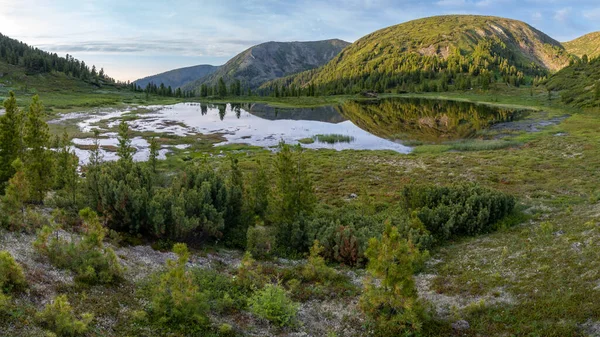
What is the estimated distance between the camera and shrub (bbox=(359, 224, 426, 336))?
12.7m

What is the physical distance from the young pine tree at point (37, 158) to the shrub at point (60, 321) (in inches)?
630

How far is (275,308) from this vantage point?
536 inches

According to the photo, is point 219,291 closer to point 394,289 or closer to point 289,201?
point 394,289

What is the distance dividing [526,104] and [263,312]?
518 feet

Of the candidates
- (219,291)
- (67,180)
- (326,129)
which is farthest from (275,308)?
(326,129)

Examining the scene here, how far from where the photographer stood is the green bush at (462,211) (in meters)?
24.0

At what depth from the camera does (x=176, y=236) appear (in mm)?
20625

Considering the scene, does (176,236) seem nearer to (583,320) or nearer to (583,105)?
(583,320)

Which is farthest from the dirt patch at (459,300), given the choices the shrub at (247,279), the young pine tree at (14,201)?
the young pine tree at (14,201)

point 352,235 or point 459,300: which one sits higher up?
point 352,235

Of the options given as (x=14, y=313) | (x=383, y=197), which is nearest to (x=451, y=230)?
(x=383, y=197)

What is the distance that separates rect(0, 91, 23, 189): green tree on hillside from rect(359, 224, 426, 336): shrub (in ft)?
74.8

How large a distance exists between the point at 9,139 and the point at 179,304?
19556 millimetres

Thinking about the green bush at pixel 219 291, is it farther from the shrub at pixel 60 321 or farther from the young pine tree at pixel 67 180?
the young pine tree at pixel 67 180
